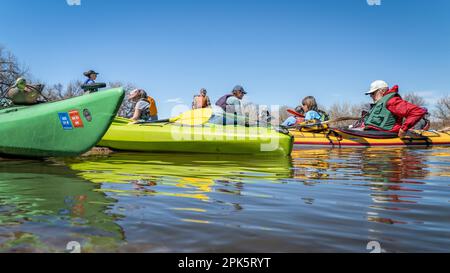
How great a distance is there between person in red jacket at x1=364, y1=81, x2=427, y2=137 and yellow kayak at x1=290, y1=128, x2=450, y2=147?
0.91 feet

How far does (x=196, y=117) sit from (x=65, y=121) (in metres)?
3.13

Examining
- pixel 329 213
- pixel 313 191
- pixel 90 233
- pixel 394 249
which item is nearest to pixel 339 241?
pixel 394 249

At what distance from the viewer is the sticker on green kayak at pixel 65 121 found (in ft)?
20.5

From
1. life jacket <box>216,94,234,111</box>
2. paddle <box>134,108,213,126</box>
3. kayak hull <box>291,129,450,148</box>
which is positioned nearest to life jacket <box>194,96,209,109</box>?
life jacket <box>216,94,234,111</box>

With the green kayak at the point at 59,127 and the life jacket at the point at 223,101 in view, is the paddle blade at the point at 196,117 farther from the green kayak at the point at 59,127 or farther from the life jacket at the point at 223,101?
the green kayak at the point at 59,127

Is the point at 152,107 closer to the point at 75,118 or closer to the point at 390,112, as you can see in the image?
the point at 75,118

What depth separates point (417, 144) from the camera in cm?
1147

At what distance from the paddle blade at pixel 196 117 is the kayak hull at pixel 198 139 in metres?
0.19

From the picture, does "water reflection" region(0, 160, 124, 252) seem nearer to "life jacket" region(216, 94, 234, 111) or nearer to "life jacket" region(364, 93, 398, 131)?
"life jacket" region(216, 94, 234, 111)

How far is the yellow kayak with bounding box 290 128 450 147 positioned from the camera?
11.0m

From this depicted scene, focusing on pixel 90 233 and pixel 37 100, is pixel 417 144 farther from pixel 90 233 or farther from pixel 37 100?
pixel 90 233

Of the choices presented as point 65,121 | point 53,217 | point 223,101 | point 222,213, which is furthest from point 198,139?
point 53,217

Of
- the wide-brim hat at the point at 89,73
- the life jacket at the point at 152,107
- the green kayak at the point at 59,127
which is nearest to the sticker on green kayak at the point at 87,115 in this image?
the green kayak at the point at 59,127
